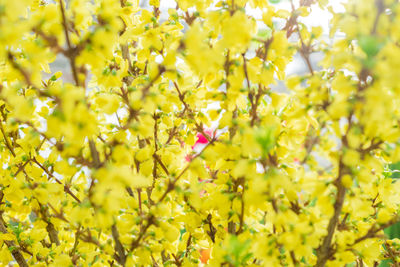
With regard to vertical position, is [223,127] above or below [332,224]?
above

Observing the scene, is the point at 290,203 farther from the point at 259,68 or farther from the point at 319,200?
the point at 259,68

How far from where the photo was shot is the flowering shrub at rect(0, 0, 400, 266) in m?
0.40

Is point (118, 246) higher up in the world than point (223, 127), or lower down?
lower down

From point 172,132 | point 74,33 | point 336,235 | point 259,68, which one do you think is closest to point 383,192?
point 336,235

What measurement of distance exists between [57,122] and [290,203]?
0.33m

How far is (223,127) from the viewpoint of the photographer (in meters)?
0.52

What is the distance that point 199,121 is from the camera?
65 centimetres

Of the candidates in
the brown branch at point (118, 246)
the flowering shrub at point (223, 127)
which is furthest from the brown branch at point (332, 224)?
the brown branch at point (118, 246)

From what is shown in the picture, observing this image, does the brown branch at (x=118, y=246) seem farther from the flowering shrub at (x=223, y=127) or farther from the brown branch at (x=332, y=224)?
the brown branch at (x=332, y=224)

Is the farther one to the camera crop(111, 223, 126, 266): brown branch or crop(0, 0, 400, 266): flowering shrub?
crop(111, 223, 126, 266): brown branch

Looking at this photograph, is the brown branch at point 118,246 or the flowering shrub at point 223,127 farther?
the brown branch at point 118,246

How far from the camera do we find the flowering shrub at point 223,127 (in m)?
0.40

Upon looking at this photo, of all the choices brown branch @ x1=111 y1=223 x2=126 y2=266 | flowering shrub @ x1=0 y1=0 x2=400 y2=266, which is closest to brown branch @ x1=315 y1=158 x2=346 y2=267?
flowering shrub @ x1=0 y1=0 x2=400 y2=266

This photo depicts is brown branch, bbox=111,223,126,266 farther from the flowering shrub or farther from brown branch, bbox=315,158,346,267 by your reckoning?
brown branch, bbox=315,158,346,267
